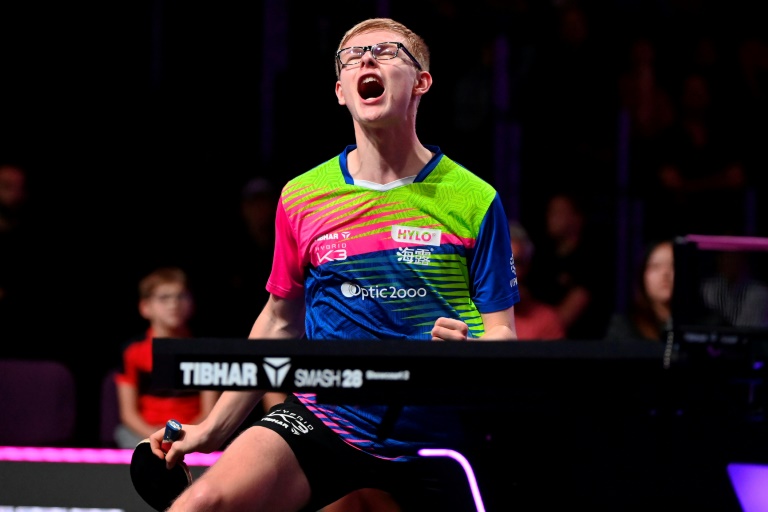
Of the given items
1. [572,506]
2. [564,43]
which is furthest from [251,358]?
[564,43]

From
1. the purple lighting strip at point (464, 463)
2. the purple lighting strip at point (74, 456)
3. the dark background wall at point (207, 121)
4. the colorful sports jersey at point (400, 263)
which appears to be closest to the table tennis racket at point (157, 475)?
the colorful sports jersey at point (400, 263)

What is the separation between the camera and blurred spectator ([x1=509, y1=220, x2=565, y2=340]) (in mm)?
5859

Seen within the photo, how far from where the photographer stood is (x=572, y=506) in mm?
2684

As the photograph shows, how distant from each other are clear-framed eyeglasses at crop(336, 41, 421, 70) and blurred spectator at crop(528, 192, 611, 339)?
335cm

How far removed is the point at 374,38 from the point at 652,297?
271cm

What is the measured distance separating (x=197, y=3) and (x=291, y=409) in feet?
16.9

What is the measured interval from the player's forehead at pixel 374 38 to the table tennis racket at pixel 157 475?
3.77 feet

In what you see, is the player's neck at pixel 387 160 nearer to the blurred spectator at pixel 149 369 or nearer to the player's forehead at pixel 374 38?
the player's forehead at pixel 374 38

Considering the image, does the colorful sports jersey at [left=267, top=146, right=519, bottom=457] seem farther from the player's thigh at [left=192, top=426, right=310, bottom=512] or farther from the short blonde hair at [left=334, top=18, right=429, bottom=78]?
the short blonde hair at [left=334, top=18, right=429, bottom=78]

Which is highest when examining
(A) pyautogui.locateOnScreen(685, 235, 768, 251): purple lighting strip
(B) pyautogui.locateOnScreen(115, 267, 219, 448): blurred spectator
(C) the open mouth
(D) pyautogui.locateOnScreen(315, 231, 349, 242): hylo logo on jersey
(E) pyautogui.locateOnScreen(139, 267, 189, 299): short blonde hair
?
(C) the open mouth

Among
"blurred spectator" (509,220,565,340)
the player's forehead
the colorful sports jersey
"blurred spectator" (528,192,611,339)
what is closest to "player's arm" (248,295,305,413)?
the colorful sports jersey

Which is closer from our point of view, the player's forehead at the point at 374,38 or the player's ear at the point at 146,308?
the player's forehead at the point at 374,38

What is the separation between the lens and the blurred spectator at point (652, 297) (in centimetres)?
532

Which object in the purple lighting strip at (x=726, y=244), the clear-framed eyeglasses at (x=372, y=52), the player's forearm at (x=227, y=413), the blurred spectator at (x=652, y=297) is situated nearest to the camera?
the purple lighting strip at (x=726, y=244)
